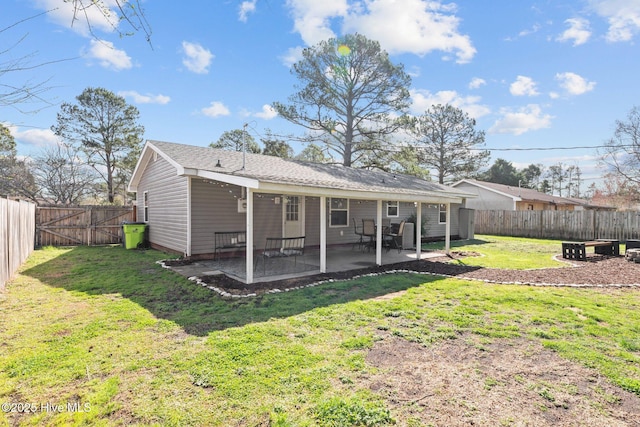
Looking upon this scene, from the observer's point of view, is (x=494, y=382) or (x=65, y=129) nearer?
(x=494, y=382)

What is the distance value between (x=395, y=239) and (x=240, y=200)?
17.8 ft

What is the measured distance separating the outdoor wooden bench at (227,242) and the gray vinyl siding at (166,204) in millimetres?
883

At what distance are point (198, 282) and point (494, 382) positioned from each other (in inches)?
212

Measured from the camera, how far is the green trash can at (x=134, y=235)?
38.4 feet

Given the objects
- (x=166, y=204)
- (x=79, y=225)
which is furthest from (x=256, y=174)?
(x=79, y=225)

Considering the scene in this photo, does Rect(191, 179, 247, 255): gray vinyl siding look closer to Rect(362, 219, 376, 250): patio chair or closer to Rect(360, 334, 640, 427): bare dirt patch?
Rect(362, 219, 376, 250): patio chair

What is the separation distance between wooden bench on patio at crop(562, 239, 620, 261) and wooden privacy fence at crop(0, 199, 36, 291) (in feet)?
46.2

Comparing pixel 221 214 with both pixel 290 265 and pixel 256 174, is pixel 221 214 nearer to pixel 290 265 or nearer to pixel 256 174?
pixel 256 174

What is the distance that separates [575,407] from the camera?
251 cm

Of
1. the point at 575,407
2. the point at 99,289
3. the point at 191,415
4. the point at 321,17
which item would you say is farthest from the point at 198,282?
the point at 575,407

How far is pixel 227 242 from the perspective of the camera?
984 cm

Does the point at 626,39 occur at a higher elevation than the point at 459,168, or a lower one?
higher

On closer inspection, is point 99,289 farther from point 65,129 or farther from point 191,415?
point 65,129

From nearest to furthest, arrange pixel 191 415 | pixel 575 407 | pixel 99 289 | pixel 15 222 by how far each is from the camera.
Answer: pixel 191 415
pixel 575 407
pixel 99 289
pixel 15 222
